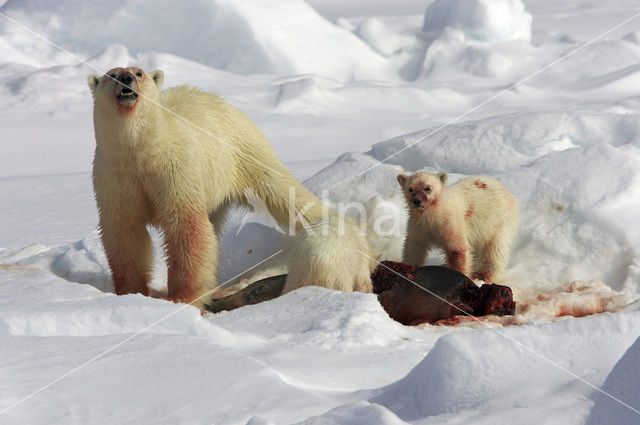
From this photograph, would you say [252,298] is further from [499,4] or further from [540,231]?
[499,4]

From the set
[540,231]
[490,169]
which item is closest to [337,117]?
[490,169]

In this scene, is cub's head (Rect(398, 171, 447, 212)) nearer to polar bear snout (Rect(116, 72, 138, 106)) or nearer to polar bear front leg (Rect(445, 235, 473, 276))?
polar bear front leg (Rect(445, 235, 473, 276))

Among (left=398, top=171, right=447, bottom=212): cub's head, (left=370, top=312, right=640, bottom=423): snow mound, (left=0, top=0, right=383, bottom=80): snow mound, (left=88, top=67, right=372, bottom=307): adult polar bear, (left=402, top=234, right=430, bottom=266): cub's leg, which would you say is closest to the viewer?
(left=370, top=312, right=640, bottom=423): snow mound

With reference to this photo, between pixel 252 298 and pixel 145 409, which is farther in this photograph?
pixel 252 298

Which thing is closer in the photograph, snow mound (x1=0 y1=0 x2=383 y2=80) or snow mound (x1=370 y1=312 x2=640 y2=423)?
snow mound (x1=370 y1=312 x2=640 y2=423)

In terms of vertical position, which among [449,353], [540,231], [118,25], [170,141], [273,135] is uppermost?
[118,25]

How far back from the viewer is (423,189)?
13.8 feet

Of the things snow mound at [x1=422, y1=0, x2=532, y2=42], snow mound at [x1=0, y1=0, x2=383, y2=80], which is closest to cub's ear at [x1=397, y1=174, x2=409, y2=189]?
snow mound at [x1=0, y1=0, x2=383, y2=80]

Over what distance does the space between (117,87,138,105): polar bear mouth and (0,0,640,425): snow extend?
89 cm

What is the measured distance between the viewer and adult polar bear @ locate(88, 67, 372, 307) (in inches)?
137

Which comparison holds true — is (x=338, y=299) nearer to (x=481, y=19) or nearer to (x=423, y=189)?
(x=423, y=189)

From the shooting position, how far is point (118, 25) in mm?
14695

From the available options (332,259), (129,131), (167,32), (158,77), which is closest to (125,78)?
(129,131)

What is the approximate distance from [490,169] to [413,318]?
76.2 inches
